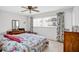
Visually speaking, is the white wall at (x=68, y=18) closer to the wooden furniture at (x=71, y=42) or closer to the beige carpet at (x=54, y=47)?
the wooden furniture at (x=71, y=42)

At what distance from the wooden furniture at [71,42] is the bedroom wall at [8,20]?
87 centimetres

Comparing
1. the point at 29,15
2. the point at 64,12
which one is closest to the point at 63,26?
the point at 64,12

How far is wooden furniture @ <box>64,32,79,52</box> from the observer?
1958 mm

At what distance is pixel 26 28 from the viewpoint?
6.81 feet

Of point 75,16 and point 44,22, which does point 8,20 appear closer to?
point 44,22

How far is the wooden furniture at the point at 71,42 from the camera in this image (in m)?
1.96

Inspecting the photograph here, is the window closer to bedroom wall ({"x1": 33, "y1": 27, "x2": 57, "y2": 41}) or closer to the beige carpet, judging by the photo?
bedroom wall ({"x1": 33, "y1": 27, "x2": 57, "y2": 41})

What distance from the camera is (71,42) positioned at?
78.6 inches

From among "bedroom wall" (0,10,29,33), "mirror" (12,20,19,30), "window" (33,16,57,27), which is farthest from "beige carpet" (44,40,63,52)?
"mirror" (12,20,19,30)

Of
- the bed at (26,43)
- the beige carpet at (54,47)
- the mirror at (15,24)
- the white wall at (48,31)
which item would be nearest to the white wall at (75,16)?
the white wall at (48,31)
